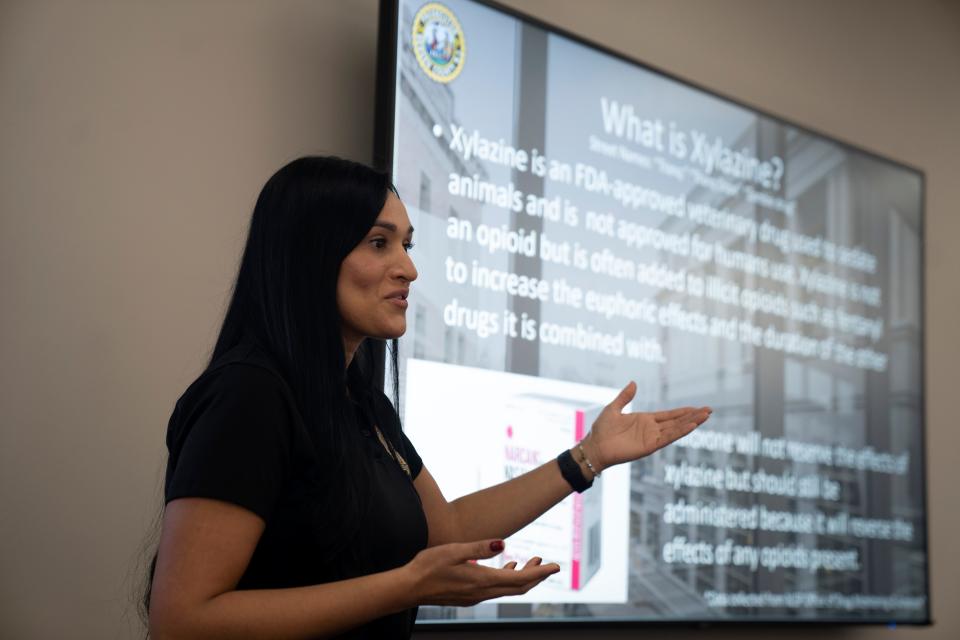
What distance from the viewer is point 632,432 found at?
181cm

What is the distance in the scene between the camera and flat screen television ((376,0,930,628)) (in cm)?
255

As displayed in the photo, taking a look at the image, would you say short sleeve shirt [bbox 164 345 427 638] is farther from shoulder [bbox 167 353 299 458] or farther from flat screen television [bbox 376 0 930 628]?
flat screen television [bbox 376 0 930 628]

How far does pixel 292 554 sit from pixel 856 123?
3.31m

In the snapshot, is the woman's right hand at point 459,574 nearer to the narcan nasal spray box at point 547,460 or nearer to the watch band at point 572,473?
the watch band at point 572,473

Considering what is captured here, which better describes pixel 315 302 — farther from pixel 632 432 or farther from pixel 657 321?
pixel 657 321

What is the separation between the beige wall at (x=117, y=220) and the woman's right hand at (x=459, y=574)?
1.08 meters

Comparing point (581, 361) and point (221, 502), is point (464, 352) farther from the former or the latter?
point (221, 502)

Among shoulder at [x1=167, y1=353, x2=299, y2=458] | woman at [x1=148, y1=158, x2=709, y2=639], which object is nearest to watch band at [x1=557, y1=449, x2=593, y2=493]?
woman at [x1=148, y1=158, x2=709, y2=639]

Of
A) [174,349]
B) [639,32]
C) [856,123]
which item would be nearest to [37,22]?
[174,349]

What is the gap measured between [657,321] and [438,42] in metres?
1.05

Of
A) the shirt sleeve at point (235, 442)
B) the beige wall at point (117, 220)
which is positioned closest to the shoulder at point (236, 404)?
the shirt sleeve at point (235, 442)

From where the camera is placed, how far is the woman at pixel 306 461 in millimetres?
1197

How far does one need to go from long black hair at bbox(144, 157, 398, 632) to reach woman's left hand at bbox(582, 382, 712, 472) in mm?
516

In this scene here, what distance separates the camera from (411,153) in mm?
2467
